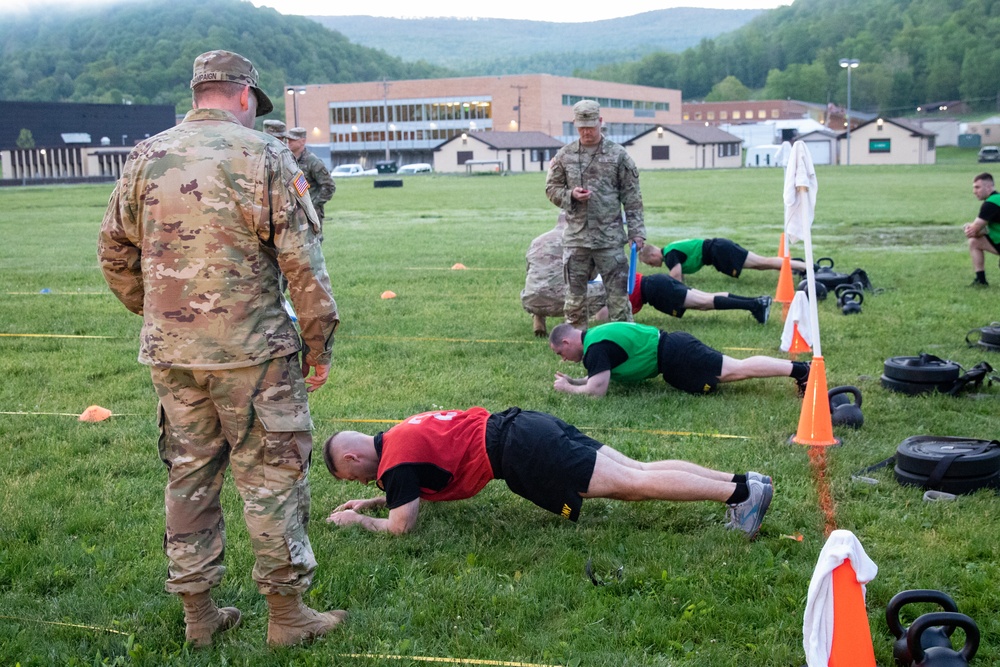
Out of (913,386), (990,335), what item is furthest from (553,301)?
(990,335)

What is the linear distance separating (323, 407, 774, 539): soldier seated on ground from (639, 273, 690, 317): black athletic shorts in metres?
5.52

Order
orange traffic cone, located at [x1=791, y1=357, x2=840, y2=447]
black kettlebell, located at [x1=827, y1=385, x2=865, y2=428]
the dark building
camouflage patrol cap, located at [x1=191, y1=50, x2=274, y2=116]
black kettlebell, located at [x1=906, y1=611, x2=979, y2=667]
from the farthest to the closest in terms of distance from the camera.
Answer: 1. the dark building
2. black kettlebell, located at [x1=827, y1=385, x2=865, y2=428]
3. orange traffic cone, located at [x1=791, y1=357, x2=840, y2=447]
4. camouflage patrol cap, located at [x1=191, y1=50, x2=274, y2=116]
5. black kettlebell, located at [x1=906, y1=611, x2=979, y2=667]

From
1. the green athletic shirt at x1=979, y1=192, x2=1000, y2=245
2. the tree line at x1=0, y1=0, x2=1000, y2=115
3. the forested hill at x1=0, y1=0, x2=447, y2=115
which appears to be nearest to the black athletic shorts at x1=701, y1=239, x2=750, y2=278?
the green athletic shirt at x1=979, y1=192, x2=1000, y2=245

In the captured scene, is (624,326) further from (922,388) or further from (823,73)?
(823,73)

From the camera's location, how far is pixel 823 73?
17075cm

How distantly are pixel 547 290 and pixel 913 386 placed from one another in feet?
13.5

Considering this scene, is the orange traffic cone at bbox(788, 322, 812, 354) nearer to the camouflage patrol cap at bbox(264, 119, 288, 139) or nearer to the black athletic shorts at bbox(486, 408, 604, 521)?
the black athletic shorts at bbox(486, 408, 604, 521)

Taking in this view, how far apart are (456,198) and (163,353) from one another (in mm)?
37443

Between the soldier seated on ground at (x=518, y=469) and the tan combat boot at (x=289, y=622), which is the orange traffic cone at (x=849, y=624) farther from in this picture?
the tan combat boot at (x=289, y=622)

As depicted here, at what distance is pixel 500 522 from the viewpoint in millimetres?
5094

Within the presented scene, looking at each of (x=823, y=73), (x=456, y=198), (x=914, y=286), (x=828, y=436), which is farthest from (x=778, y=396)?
(x=823, y=73)

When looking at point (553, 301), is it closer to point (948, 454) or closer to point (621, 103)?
point (948, 454)

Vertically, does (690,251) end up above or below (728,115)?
below

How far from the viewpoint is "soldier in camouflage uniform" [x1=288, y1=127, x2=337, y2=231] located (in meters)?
10.9
